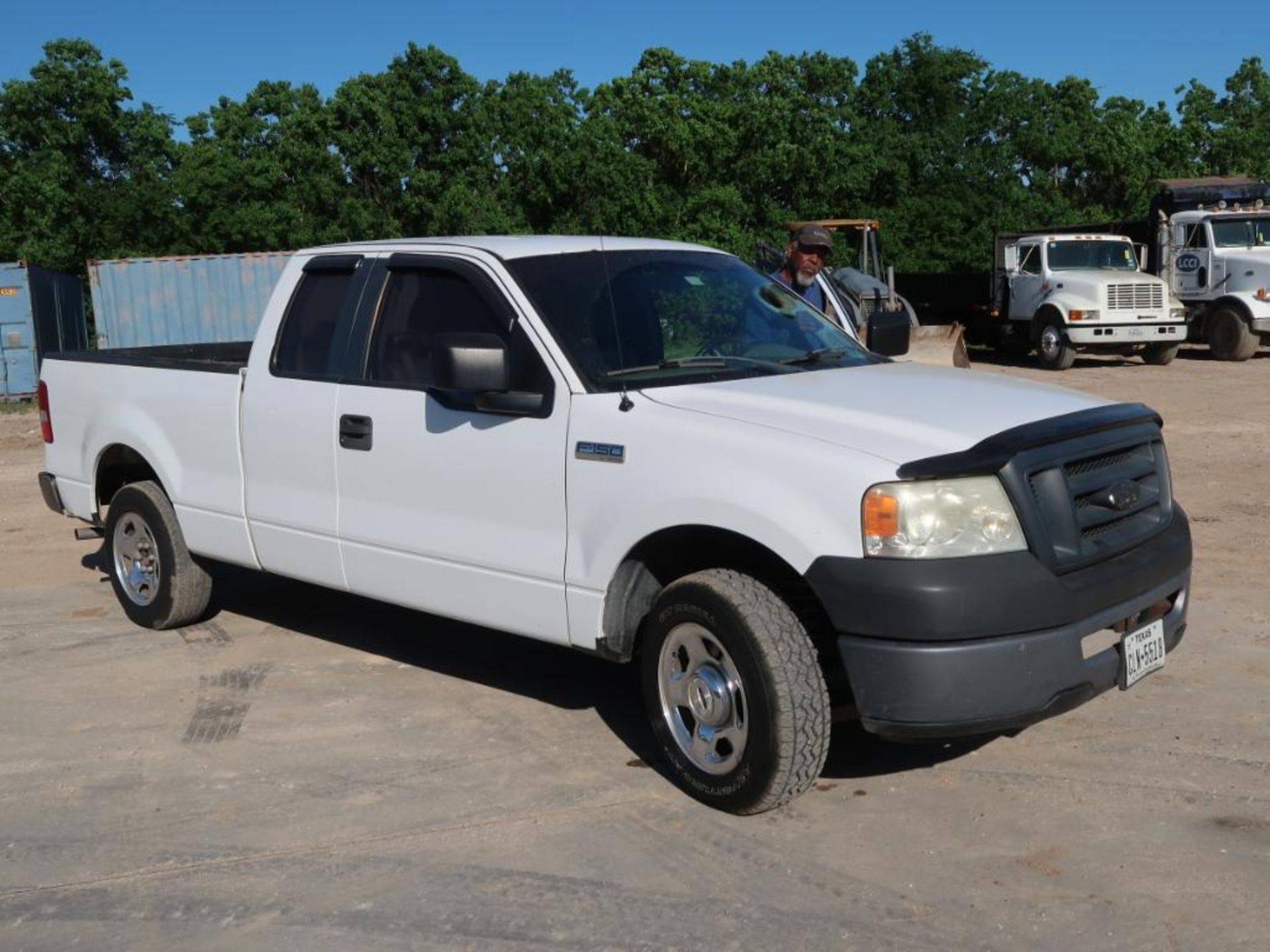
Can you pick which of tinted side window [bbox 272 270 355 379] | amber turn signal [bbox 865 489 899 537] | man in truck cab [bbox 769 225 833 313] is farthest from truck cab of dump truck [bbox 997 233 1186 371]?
amber turn signal [bbox 865 489 899 537]

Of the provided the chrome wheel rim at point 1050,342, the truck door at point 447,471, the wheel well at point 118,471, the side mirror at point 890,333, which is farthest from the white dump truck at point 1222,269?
the truck door at point 447,471

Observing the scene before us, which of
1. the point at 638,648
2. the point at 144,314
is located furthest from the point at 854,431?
the point at 144,314

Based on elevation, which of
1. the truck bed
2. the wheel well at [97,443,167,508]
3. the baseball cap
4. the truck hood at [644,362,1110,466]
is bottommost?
the wheel well at [97,443,167,508]

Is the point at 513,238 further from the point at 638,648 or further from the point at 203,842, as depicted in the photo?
the point at 203,842

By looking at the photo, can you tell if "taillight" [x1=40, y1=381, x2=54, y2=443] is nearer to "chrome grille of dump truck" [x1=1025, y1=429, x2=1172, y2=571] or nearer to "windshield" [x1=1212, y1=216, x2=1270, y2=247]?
"chrome grille of dump truck" [x1=1025, y1=429, x2=1172, y2=571]

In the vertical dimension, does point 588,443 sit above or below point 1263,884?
above

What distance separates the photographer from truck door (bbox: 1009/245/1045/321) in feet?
78.9

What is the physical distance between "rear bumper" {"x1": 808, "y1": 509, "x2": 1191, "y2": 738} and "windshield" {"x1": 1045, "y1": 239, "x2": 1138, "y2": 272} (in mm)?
21006

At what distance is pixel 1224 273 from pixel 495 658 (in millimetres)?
20464

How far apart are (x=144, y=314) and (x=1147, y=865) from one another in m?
21.4

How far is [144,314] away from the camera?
75.2ft

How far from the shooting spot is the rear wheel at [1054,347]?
2320 cm

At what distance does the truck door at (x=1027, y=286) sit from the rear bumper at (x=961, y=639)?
2074 cm

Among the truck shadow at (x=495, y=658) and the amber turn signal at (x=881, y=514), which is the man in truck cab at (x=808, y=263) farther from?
the amber turn signal at (x=881, y=514)
